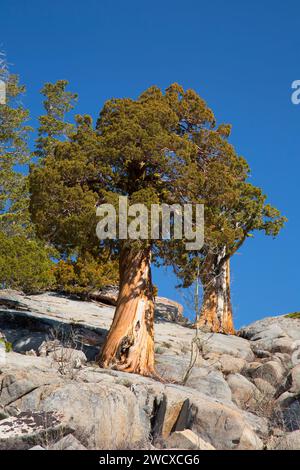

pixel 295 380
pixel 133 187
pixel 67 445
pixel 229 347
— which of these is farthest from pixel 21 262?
pixel 67 445

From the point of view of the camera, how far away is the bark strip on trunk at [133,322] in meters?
14.5

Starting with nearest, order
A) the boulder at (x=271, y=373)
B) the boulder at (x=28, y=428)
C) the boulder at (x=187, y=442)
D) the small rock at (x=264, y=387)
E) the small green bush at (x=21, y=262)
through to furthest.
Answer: the boulder at (x=187, y=442), the boulder at (x=28, y=428), the small rock at (x=264, y=387), the boulder at (x=271, y=373), the small green bush at (x=21, y=262)

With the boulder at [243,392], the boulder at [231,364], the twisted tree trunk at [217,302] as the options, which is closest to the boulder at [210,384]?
the boulder at [243,392]

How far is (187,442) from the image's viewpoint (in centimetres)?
797

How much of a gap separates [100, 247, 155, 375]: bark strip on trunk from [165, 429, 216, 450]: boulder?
6.09 meters

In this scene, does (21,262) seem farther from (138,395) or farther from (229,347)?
(138,395)

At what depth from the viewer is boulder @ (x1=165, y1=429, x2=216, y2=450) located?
25.8 ft

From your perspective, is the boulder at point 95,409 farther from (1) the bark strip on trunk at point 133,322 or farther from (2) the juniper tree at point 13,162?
(2) the juniper tree at point 13,162

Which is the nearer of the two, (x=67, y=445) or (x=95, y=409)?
(x=67, y=445)

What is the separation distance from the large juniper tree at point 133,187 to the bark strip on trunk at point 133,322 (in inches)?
1.0

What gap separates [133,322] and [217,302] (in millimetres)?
10670

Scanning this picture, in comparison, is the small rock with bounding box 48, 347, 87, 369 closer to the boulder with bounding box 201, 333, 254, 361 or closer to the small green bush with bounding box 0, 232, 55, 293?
the boulder with bounding box 201, 333, 254, 361

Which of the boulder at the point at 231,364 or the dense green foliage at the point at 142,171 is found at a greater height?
the dense green foliage at the point at 142,171
